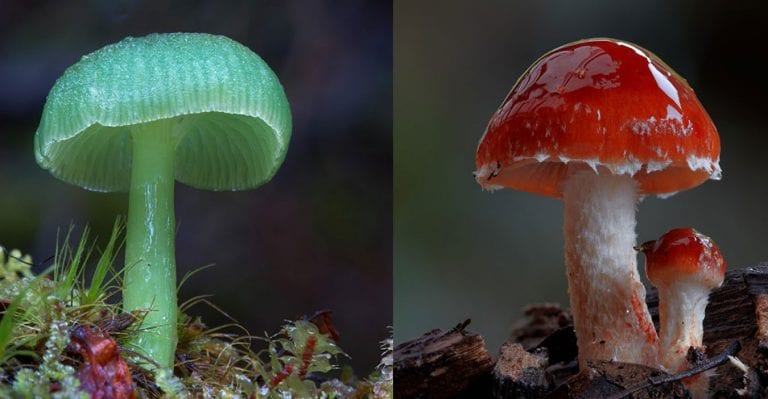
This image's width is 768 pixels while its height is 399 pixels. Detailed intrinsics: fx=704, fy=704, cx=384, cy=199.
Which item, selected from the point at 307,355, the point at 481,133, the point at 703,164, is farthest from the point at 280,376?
the point at 481,133

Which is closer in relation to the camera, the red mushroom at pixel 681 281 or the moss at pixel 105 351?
the moss at pixel 105 351

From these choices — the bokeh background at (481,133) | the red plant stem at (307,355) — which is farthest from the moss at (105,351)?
the bokeh background at (481,133)

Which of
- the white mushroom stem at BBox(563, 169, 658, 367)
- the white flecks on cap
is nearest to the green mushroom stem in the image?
the white mushroom stem at BBox(563, 169, 658, 367)

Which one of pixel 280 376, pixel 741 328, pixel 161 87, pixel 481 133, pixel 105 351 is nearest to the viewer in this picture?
pixel 105 351

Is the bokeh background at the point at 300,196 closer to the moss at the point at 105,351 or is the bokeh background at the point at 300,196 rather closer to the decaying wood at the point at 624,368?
the moss at the point at 105,351

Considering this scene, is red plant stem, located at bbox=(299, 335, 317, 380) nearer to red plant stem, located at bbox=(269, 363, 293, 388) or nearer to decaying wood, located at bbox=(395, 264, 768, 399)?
red plant stem, located at bbox=(269, 363, 293, 388)

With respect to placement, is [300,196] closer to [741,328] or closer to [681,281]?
[681,281]
